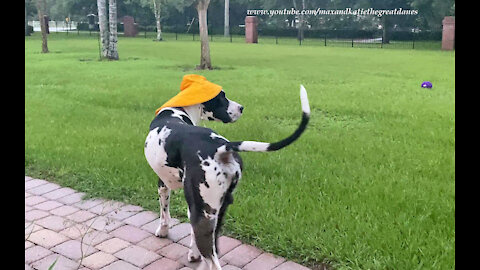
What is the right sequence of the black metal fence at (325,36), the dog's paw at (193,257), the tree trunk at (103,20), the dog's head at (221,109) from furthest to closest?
the black metal fence at (325,36)
the tree trunk at (103,20)
the dog's head at (221,109)
the dog's paw at (193,257)

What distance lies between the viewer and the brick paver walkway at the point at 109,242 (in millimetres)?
3162

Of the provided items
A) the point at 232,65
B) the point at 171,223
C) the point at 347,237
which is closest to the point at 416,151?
the point at 347,237

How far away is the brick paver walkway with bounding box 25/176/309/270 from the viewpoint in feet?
10.4

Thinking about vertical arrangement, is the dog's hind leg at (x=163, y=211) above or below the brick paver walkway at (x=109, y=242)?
above

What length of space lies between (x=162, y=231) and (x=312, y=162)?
2267mm

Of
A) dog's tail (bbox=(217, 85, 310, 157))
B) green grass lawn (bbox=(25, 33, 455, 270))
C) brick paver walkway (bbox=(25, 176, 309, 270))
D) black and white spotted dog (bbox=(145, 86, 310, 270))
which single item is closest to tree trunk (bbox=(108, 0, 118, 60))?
green grass lawn (bbox=(25, 33, 455, 270))

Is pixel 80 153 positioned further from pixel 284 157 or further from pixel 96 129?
pixel 284 157

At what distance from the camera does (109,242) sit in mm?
3482

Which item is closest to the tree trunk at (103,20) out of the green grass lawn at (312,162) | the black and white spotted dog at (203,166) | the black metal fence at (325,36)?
the green grass lawn at (312,162)

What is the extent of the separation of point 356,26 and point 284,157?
144ft

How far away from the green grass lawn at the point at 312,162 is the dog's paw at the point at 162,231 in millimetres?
435

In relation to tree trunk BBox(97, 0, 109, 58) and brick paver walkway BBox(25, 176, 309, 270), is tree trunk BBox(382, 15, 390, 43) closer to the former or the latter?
tree trunk BBox(97, 0, 109, 58)

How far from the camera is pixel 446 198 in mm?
4148

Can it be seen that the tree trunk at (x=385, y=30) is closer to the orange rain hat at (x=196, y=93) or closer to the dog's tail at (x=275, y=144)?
the orange rain hat at (x=196, y=93)
